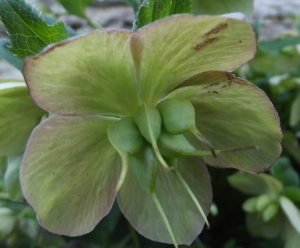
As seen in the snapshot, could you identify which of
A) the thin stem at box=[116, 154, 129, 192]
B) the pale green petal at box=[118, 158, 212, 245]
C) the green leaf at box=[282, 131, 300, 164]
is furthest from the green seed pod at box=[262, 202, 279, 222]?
the thin stem at box=[116, 154, 129, 192]

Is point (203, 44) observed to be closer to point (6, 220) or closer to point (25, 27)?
point (25, 27)

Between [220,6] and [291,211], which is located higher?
[220,6]

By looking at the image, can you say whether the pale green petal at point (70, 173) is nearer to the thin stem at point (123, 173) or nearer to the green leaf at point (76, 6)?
the thin stem at point (123, 173)

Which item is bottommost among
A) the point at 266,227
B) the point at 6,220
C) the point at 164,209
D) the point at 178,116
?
the point at 266,227

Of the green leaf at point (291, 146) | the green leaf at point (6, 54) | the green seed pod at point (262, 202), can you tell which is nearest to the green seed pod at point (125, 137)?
the green leaf at point (6, 54)

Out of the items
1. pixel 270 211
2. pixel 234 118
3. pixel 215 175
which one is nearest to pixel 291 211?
pixel 270 211

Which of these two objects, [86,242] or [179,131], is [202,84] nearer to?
[179,131]
